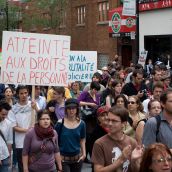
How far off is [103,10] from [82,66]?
1978cm

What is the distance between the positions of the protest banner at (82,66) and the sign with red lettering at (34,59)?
4.30 metres

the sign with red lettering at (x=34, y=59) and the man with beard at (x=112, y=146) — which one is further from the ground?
the sign with red lettering at (x=34, y=59)

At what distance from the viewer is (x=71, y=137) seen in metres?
7.18

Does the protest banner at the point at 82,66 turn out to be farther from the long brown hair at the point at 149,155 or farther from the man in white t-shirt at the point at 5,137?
the long brown hair at the point at 149,155

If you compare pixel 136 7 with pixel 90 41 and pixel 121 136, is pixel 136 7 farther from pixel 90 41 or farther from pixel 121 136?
pixel 121 136

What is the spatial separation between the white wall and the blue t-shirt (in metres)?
19.6

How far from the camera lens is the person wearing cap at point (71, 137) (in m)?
7.16

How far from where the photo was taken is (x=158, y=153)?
3.81 m

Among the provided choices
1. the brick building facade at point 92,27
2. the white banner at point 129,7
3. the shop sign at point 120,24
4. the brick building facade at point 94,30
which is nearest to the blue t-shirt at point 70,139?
the white banner at point 129,7

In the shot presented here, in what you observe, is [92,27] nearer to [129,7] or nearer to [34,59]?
[129,7]

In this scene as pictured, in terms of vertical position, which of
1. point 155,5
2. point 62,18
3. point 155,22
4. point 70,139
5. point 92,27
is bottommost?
point 70,139

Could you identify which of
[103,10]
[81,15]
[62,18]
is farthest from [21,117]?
[62,18]

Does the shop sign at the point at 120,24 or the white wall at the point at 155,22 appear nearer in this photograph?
the white wall at the point at 155,22

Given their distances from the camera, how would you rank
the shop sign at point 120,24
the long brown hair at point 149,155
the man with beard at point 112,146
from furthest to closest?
the shop sign at point 120,24 → the man with beard at point 112,146 → the long brown hair at point 149,155
